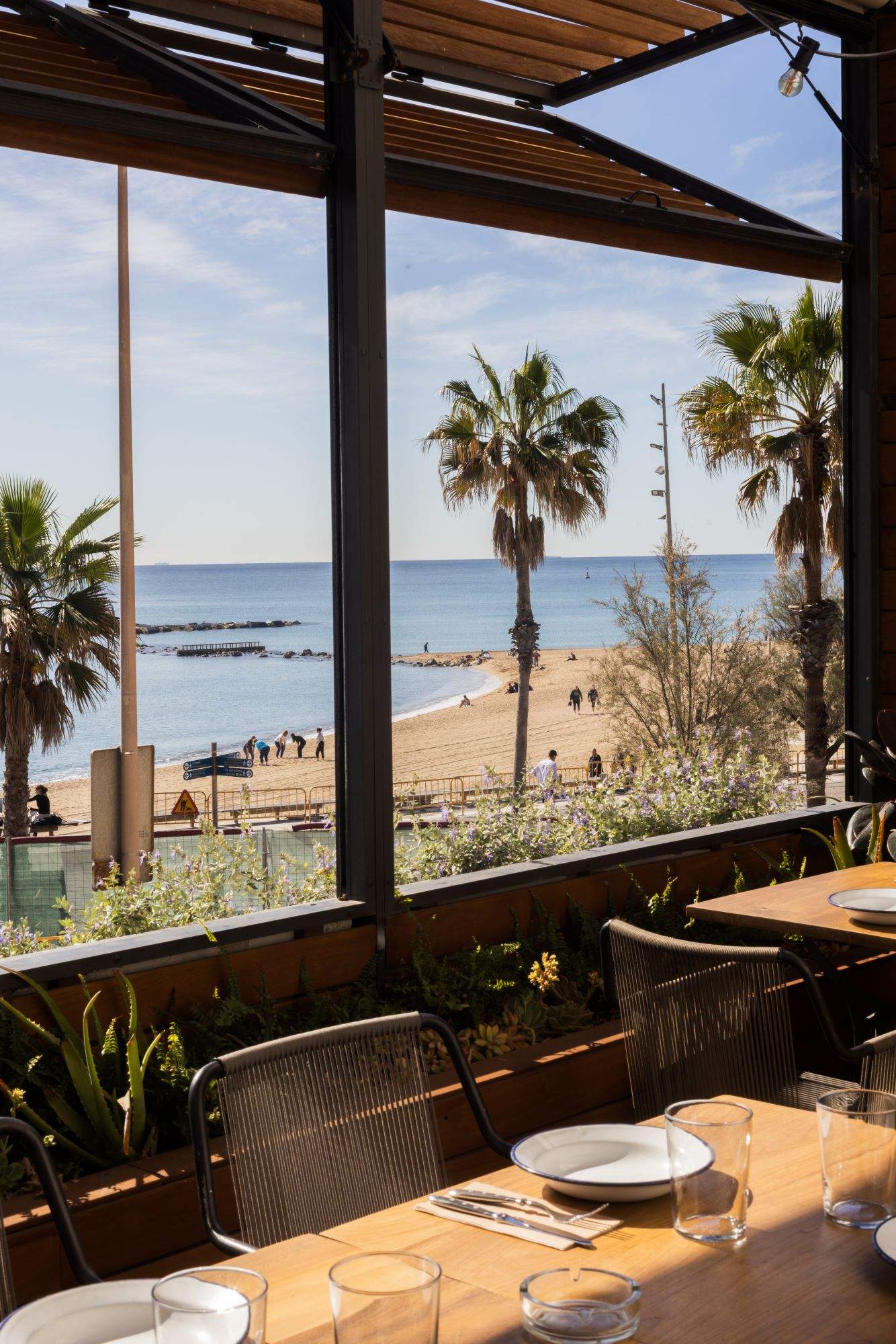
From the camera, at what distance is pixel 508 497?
509 cm

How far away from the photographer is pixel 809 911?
3.04 meters

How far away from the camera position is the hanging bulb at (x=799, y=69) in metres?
4.04

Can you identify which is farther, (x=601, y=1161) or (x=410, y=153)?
(x=410, y=153)

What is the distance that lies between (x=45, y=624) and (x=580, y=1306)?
2.43m

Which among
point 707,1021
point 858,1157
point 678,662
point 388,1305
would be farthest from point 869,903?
point 678,662

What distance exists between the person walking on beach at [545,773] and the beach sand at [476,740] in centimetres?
10

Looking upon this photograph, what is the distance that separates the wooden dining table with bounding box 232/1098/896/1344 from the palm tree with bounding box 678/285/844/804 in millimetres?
3802

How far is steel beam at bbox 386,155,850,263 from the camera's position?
11.6ft

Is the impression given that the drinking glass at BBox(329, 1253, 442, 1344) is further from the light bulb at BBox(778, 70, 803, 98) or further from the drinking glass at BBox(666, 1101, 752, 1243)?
the light bulb at BBox(778, 70, 803, 98)

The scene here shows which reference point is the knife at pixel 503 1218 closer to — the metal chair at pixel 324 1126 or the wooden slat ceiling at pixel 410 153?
the metal chair at pixel 324 1126

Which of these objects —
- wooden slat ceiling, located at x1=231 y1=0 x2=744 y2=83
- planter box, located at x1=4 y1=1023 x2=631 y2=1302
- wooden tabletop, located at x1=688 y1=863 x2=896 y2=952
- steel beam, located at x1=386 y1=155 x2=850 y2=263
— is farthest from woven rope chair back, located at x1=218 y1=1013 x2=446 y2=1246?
wooden slat ceiling, located at x1=231 y1=0 x2=744 y2=83

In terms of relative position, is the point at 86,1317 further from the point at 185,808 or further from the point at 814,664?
the point at 814,664

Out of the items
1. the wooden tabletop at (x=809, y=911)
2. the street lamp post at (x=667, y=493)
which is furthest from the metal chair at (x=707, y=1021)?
the street lamp post at (x=667, y=493)

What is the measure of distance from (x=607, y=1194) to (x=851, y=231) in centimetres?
432
